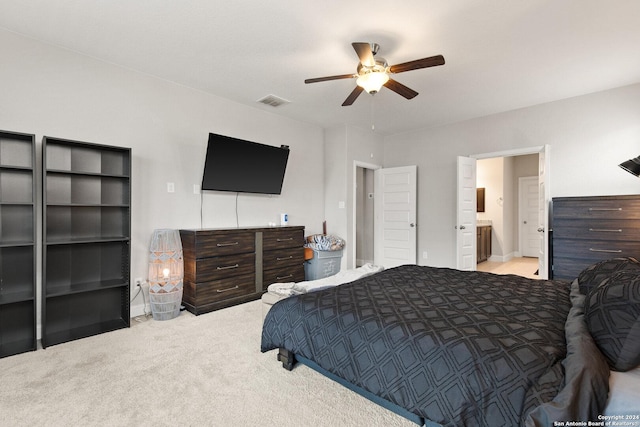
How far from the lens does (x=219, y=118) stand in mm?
4098

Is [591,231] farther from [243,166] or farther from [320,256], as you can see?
[243,166]

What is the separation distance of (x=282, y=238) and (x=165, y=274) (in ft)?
5.00

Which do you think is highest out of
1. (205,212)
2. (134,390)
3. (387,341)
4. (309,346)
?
(205,212)

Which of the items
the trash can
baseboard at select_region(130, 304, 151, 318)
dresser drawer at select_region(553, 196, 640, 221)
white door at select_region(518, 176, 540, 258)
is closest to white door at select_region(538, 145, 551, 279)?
dresser drawer at select_region(553, 196, 640, 221)

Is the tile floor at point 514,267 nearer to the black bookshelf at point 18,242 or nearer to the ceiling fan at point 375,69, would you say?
the ceiling fan at point 375,69

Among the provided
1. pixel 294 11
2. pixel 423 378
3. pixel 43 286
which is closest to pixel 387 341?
pixel 423 378

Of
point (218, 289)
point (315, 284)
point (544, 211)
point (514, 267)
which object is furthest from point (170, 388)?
point (514, 267)

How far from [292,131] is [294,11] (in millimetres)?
2656

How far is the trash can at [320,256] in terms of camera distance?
475 cm

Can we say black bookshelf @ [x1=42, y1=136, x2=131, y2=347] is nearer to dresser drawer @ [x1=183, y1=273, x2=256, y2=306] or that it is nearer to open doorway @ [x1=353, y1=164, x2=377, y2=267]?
dresser drawer @ [x1=183, y1=273, x2=256, y2=306]

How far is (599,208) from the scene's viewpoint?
3.47 m

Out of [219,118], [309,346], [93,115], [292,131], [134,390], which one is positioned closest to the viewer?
[309,346]

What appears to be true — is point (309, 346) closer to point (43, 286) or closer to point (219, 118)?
point (43, 286)

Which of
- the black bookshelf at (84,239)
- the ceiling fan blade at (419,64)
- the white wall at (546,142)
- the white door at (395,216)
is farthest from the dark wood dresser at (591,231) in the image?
the black bookshelf at (84,239)
